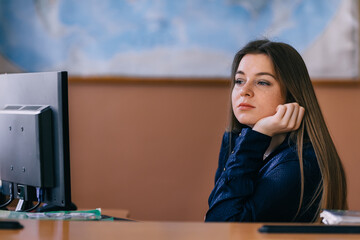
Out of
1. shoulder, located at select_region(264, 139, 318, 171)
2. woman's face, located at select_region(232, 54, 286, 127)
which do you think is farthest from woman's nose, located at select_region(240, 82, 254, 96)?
shoulder, located at select_region(264, 139, 318, 171)

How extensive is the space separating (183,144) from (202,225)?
1969 mm

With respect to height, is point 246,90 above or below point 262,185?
above

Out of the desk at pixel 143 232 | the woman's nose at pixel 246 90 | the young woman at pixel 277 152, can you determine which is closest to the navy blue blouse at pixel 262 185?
the young woman at pixel 277 152

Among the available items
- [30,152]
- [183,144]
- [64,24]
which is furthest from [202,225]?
[64,24]

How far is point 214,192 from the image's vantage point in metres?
1.70

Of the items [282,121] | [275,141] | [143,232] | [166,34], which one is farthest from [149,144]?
[143,232]

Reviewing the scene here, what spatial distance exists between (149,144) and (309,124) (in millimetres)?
1542

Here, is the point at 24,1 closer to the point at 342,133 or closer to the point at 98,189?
the point at 98,189

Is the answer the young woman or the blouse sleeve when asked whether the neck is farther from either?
the blouse sleeve

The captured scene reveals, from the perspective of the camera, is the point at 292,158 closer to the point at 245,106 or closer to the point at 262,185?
the point at 262,185

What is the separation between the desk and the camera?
3.47ft

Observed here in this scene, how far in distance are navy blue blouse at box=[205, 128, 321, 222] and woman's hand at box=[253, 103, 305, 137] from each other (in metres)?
0.03

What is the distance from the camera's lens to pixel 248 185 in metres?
1.59

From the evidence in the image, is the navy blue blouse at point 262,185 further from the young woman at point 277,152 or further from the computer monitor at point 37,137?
the computer monitor at point 37,137
